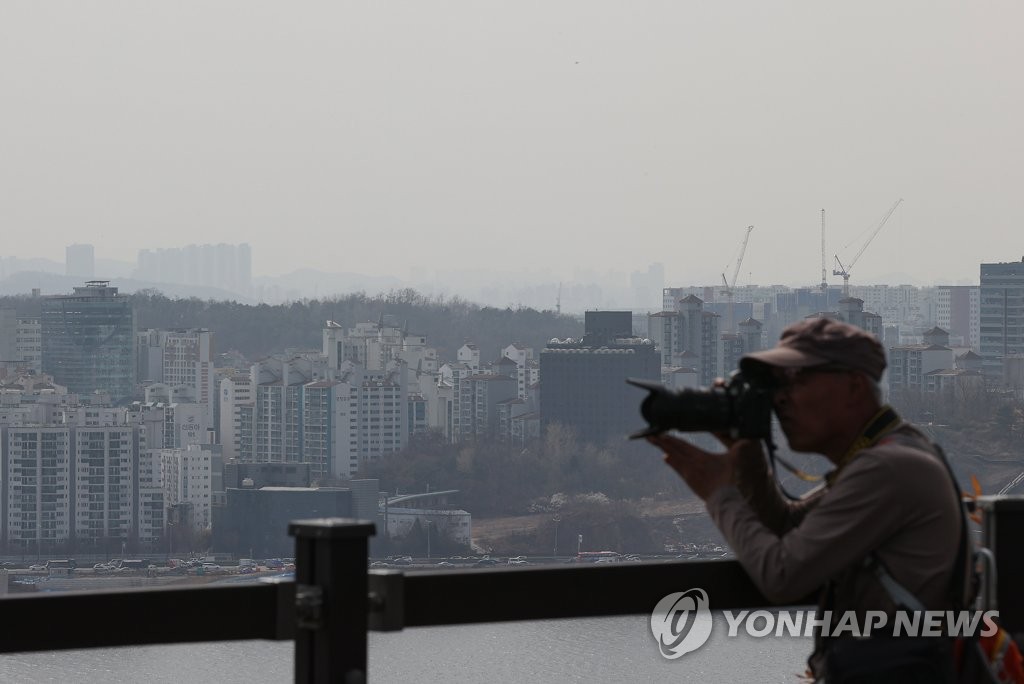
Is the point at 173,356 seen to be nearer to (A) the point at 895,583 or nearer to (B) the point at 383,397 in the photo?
(B) the point at 383,397

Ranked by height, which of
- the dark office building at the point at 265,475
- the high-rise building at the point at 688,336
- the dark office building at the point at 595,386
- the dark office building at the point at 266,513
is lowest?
the dark office building at the point at 266,513

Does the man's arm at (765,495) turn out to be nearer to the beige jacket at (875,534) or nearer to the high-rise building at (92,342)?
the beige jacket at (875,534)

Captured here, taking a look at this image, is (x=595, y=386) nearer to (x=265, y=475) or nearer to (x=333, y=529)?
(x=265, y=475)

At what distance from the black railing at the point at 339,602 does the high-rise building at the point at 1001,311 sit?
4931 centimetres

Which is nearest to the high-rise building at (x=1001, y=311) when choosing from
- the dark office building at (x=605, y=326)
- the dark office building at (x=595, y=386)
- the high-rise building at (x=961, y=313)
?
the high-rise building at (x=961, y=313)

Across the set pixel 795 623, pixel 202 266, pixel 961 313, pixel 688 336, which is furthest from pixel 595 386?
pixel 795 623

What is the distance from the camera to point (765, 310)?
2472 inches

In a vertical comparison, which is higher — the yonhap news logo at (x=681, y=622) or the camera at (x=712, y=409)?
the camera at (x=712, y=409)

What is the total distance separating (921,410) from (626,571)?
41.9 m

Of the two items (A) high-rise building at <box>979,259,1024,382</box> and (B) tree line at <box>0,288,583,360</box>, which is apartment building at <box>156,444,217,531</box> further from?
(A) high-rise building at <box>979,259,1024,382</box>

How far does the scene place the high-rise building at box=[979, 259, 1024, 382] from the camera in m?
50.2

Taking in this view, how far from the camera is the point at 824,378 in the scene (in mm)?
1530

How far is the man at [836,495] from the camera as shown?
1.44m

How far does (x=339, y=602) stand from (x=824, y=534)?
46 cm
